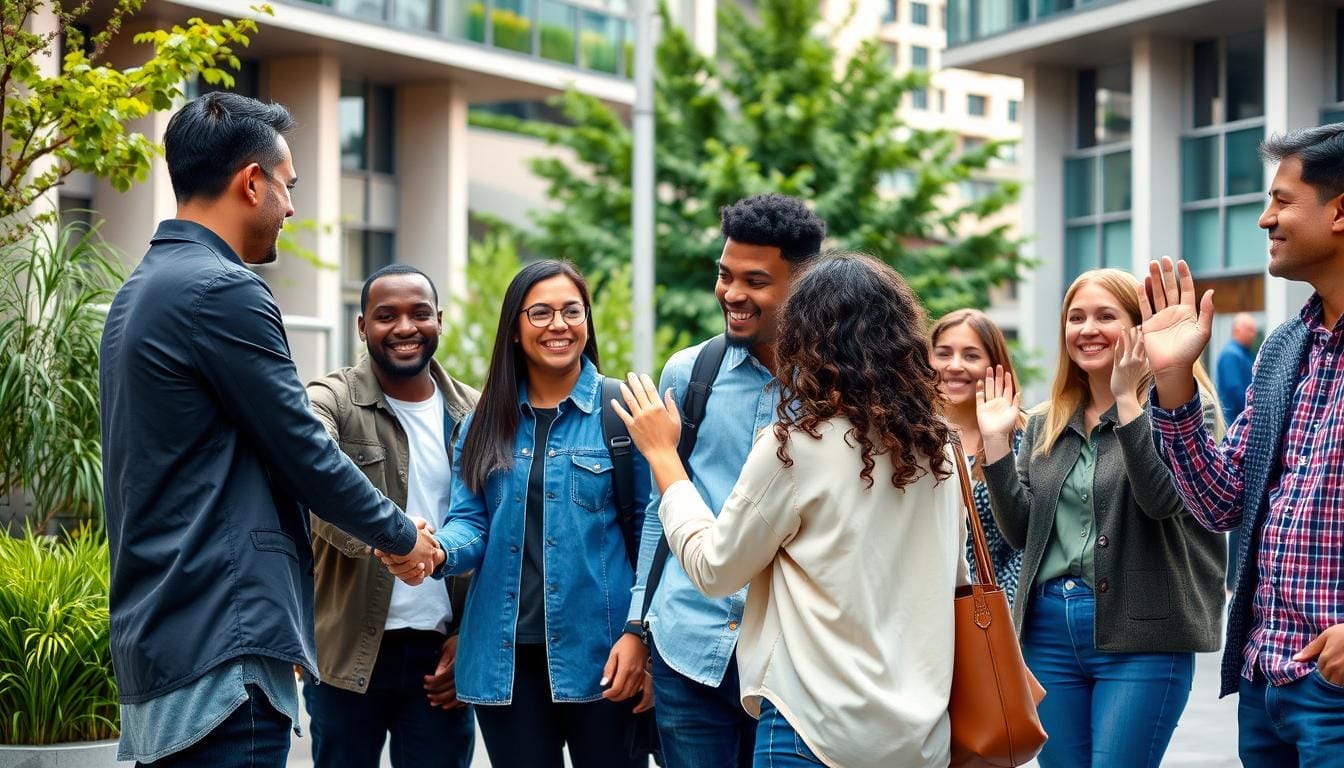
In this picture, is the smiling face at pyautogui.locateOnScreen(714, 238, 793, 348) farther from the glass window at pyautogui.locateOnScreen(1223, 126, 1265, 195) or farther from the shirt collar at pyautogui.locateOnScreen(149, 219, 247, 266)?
the glass window at pyautogui.locateOnScreen(1223, 126, 1265, 195)

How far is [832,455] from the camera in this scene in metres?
3.38

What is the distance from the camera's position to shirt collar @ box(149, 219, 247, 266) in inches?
142

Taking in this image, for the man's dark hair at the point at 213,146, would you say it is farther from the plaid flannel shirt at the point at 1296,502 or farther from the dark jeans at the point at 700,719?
the plaid flannel shirt at the point at 1296,502

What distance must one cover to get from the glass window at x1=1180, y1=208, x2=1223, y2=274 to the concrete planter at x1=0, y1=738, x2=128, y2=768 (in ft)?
73.7

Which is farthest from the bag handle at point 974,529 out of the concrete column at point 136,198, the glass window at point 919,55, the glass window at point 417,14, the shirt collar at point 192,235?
the glass window at point 919,55

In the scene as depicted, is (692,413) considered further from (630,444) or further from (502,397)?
(502,397)

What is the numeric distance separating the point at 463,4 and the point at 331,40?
311 cm

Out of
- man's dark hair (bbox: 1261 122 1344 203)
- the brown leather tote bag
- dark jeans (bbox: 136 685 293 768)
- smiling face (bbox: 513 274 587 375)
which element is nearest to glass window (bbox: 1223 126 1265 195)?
smiling face (bbox: 513 274 587 375)

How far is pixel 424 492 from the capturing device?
5.02m

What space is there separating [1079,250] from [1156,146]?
3.05 m

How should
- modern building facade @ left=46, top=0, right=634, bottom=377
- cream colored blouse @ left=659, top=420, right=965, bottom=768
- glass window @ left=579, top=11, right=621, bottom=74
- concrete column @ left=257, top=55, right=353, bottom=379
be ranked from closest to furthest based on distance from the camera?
cream colored blouse @ left=659, top=420, right=965, bottom=768 < modern building facade @ left=46, top=0, right=634, bottom=377 < concrete column @ left=257, top=55, right=353, bottom=379 < glass window @ left=579, top=11, right=621, bottom=74

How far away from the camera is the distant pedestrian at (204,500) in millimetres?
3393

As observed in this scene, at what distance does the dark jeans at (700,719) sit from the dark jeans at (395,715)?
100 cm

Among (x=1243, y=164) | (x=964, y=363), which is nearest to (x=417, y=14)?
(x=1243, y=164)
